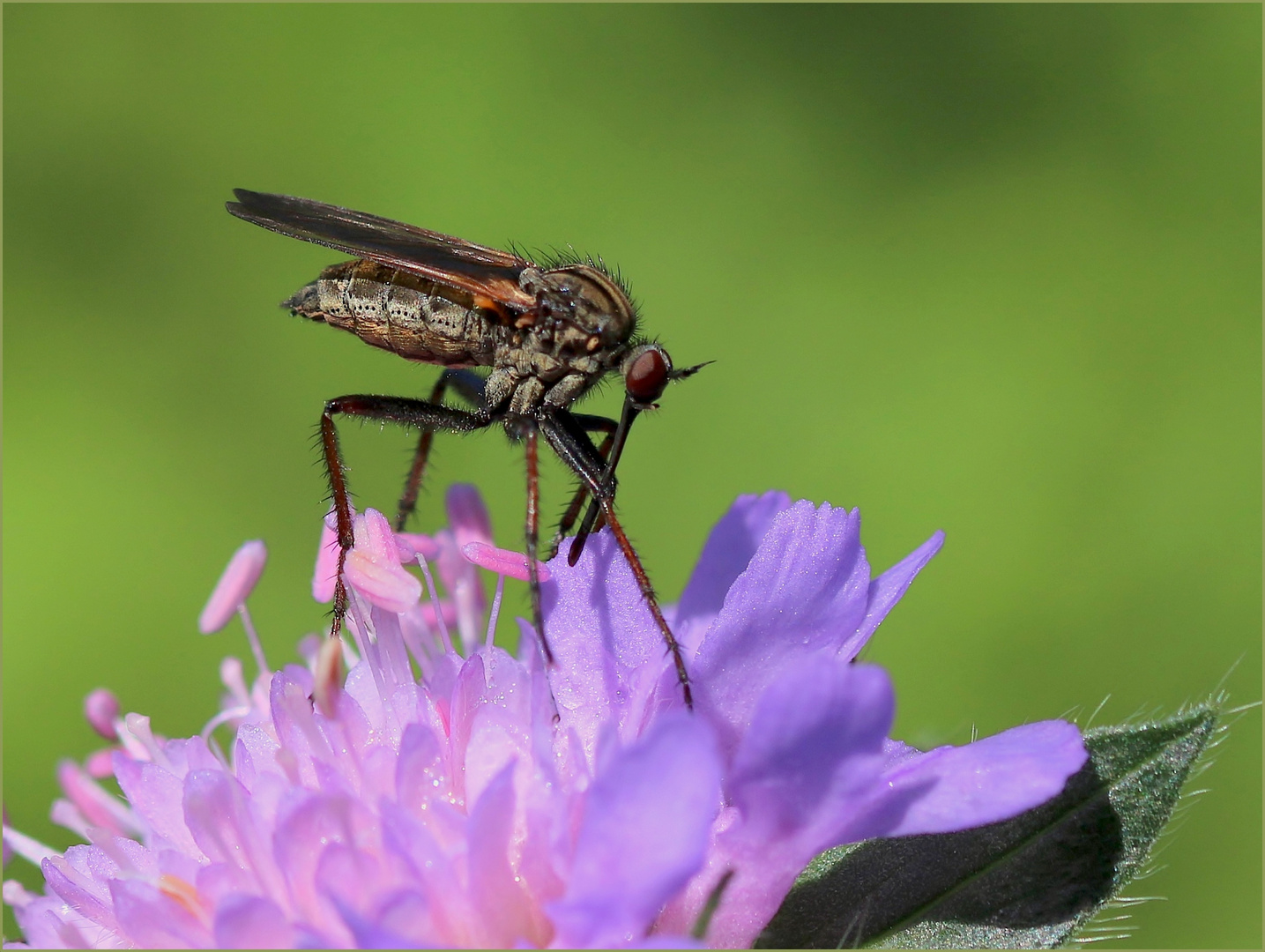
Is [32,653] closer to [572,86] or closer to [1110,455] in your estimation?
[572,86]

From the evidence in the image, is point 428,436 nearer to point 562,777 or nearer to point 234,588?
point 234,588

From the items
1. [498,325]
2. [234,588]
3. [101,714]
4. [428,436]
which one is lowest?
[101,714]

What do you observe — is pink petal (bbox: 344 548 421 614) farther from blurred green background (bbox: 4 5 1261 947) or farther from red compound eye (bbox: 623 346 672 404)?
blurred green background (bbox: 4 5 1261 947)

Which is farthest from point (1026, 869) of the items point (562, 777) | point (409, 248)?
point (409, 248)

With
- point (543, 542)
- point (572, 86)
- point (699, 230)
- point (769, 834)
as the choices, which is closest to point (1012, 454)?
point (699, 230)

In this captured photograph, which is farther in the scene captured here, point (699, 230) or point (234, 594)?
point (699, 230)

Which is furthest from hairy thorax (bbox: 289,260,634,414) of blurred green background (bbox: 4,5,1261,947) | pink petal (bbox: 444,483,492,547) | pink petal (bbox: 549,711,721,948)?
blurred green background (bbox: 4,5,1261,947)
